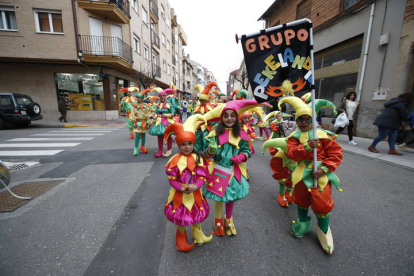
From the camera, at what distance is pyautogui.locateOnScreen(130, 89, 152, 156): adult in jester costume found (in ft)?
18.4

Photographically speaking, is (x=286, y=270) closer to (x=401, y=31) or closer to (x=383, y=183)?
(x=383, y=183)

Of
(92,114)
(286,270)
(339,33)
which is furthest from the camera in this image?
(92,114)

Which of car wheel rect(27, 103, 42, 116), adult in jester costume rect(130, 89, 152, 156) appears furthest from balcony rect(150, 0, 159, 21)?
adult in jester costume rect(130, 89, 152, 156)

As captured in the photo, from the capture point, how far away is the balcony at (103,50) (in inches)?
509

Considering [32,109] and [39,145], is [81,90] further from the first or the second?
[39,145]

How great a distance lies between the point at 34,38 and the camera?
40.6 ft

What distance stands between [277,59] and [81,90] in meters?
17.0

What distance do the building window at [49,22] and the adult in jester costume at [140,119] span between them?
1222 centimetres

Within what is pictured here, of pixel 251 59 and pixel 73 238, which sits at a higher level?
pixel 251 59

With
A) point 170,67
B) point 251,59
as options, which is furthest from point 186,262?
point 170,67

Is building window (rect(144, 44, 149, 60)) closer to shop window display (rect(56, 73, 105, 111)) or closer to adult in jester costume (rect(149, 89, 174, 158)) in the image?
shop window display (rect(56, 73, 105, 111))

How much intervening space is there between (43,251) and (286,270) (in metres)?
2.65

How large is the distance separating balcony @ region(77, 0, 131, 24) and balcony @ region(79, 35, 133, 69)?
5.11 feet

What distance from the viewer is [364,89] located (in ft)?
25.8
